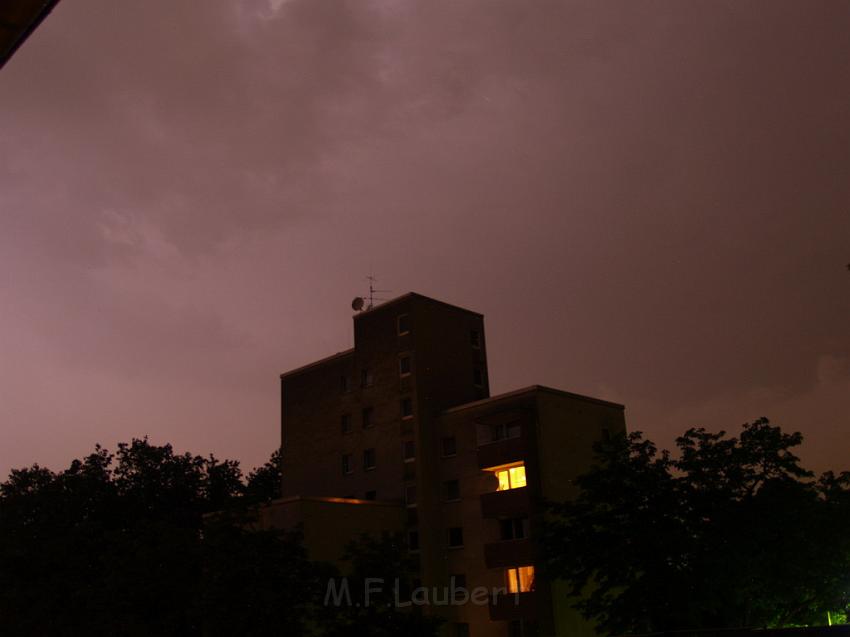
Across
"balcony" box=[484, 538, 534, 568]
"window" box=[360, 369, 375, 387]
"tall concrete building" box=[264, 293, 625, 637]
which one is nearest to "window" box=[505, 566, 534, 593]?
"tall concrete building" box=[264, 293, 625, 637]

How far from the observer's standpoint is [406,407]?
2025 inches

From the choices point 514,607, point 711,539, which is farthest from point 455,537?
point 711,539

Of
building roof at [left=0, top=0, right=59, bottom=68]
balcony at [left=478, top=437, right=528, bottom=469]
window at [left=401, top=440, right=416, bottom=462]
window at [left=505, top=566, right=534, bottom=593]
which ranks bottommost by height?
window at [left=505, top=566, right=534, bottom=593]

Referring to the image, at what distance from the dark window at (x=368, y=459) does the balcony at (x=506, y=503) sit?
8578 millimetres

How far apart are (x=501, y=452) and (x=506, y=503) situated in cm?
269

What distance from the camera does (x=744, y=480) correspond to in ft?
126

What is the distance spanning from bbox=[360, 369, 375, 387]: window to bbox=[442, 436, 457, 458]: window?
6.05 m

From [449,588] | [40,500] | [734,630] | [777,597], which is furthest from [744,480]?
[40,500]

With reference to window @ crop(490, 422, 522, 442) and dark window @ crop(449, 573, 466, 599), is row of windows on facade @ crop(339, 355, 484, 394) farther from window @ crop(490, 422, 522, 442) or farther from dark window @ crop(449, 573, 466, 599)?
dark window @ crop(449, 573, 466, 599)

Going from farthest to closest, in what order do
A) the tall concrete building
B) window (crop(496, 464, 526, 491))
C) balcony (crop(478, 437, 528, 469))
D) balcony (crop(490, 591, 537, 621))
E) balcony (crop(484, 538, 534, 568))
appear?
1. window (crop(496, 464, 526, 491))
2. balcony (crop(478, 437, 528, 469))
3. the tall concrete building
4. balcony (crop(484, 538, 534, 568))
5. balcony (crop(490, 591, 537, 621))

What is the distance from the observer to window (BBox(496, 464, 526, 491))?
154 feet

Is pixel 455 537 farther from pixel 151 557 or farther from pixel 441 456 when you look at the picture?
pixel 151 557

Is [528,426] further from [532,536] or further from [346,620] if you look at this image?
[346,620]

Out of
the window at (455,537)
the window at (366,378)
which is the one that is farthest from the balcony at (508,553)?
the window at (366,378)
